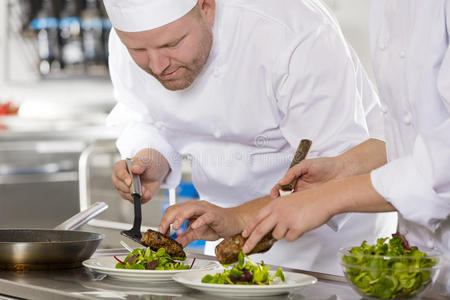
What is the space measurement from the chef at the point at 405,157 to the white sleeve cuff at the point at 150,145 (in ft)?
2.01

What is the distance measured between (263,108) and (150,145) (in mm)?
385

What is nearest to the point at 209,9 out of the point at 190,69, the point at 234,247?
the point at 190,69

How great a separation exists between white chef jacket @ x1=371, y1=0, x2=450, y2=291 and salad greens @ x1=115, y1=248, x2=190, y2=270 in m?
0.46

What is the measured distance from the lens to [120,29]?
1.88 metres

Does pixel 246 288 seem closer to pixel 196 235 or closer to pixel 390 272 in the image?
pixel 390 272

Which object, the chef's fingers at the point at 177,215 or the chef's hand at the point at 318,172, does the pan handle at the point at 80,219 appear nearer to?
the chef's fingers at the point at 177,215

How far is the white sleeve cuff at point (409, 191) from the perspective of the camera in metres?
1.23

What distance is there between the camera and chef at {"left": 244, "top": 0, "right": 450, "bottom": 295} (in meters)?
1.24

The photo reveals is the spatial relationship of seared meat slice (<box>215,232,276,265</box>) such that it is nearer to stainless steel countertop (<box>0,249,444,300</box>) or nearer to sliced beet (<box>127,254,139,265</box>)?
stainless steel countertop (<box>0,249,444,300</box>)

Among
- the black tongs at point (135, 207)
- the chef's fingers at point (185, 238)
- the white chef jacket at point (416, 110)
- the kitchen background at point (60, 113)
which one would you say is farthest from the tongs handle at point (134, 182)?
the kitchen background at point (60, 113)

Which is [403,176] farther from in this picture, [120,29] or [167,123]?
[167,123]

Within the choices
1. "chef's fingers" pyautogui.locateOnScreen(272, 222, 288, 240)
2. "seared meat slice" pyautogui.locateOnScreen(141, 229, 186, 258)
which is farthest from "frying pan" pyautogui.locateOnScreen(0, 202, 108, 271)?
"chef's fingers" pyautogui.locateOnScreen(272, 222, 288, 240)

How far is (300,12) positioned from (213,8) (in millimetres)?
240

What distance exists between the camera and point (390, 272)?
3.76ft
